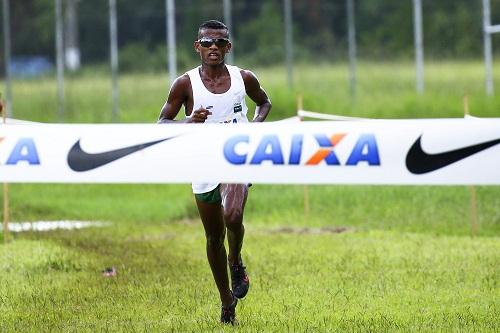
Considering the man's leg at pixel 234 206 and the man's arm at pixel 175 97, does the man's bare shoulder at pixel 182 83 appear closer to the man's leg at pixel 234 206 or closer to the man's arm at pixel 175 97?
the man's arm at pixel 175 97

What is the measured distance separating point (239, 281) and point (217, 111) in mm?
1376

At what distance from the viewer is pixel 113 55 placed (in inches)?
1177

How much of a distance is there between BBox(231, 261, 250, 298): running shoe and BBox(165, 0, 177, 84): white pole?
1838cm

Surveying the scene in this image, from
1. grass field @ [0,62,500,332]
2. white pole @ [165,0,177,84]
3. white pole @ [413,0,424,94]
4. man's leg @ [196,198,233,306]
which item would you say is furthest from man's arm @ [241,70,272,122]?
white pole @ [413,0,424,94]

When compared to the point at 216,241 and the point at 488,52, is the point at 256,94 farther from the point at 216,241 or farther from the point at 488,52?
the point at 488,52

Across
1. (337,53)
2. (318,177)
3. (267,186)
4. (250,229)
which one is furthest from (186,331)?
(337,53)

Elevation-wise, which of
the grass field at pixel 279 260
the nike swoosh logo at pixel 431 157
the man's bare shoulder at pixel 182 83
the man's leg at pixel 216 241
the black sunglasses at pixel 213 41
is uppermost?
the black sunglasses at pixel 213 41

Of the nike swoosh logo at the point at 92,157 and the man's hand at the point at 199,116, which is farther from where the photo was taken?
the man's hand at the point at 199,116

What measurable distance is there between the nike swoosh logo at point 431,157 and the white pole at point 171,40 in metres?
20.4

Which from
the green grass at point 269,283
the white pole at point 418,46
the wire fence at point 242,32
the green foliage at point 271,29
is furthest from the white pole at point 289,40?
the green grass at point 269,283

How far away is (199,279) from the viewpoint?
13336 mm

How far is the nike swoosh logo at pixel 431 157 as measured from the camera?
8.73 meters

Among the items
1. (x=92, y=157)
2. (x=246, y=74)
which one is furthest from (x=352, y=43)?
(x=92, y=157)

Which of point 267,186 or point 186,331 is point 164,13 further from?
point 186,331
